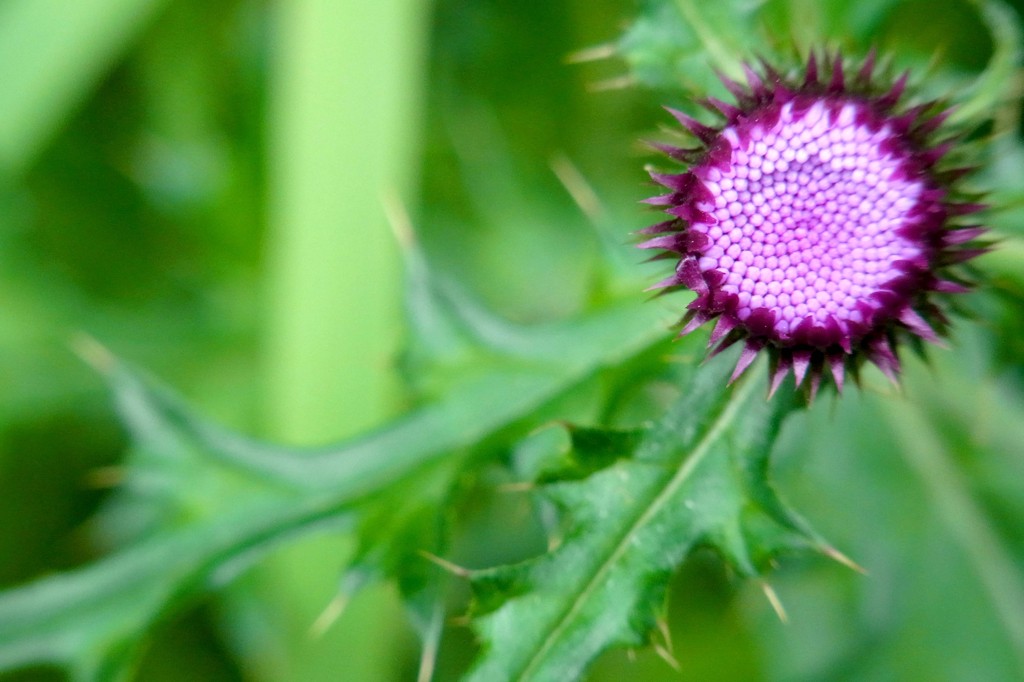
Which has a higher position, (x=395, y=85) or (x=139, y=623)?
(x=395, y=85)

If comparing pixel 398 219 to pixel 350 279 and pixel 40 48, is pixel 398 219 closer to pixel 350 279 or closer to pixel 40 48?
pixel 350 279

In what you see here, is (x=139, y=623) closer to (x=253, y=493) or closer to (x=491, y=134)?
(x=253, y=493)

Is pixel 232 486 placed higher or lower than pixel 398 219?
lower

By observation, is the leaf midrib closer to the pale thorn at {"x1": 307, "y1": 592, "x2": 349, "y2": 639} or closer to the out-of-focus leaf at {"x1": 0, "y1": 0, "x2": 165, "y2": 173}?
the pale thorn at {"x1": 307, "y1": 592, "x2": 349, "y2": 639}

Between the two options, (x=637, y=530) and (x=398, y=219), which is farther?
(x=398, y=219)

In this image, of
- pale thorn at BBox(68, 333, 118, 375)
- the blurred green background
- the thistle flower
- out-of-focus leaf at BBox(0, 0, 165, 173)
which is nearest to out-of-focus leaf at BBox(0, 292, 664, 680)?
pale thorn at BBox(68, 333, 118, 375)

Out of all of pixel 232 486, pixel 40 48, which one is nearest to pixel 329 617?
pixel 232 486

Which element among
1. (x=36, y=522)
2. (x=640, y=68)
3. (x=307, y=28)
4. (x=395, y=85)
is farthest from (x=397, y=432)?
(x=36, y=522)
